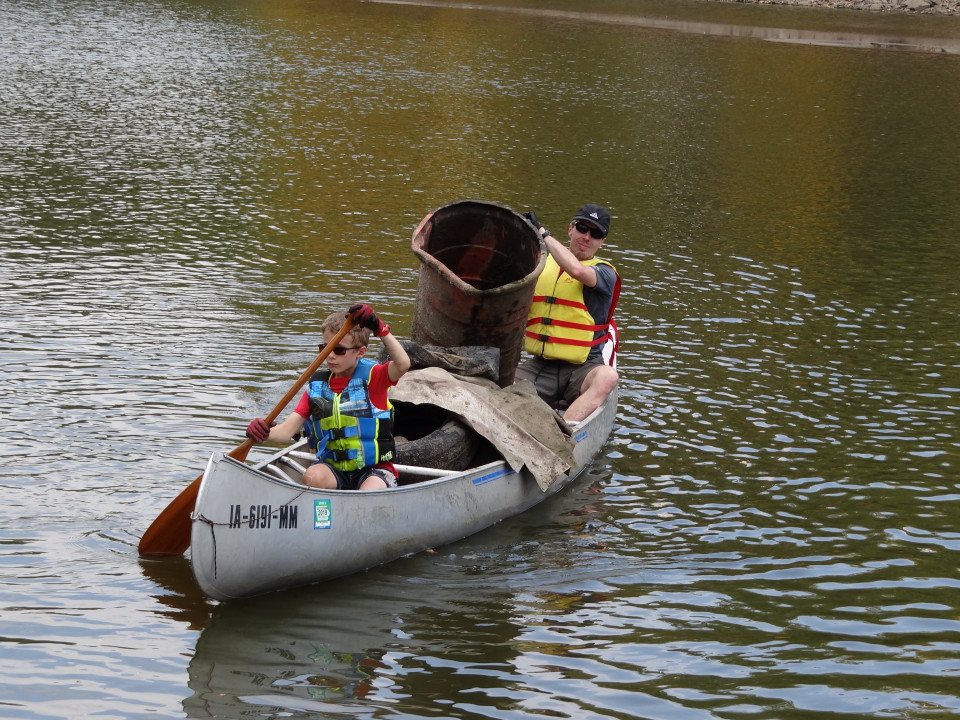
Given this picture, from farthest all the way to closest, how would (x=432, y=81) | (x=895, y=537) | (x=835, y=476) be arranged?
(x=432, y=81), (x=835, y=476), (x=895, y=537)

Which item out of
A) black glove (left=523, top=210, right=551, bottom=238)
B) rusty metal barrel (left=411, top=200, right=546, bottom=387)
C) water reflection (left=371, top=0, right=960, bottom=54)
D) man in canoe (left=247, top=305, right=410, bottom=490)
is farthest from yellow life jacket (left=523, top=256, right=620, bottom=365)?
water reflection (left=371, top=0, right=960, bottom=54)

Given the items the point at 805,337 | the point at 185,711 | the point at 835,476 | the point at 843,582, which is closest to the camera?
the point at 185,711

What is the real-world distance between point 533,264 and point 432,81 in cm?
2044

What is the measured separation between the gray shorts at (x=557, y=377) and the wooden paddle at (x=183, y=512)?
10.2ft

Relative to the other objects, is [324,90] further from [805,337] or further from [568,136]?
[805,337]

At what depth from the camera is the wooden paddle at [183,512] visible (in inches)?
290

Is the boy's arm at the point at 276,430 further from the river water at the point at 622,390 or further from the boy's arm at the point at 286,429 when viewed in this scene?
the river water at the point at 622,390

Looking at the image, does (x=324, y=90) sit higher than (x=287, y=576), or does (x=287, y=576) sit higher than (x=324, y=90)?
(x=324, y=90)

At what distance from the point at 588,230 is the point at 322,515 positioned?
365 cm

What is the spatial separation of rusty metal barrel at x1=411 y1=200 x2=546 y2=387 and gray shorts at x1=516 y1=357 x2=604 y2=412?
1.18 ft

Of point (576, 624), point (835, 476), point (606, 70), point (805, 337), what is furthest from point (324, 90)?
point (576, 624)

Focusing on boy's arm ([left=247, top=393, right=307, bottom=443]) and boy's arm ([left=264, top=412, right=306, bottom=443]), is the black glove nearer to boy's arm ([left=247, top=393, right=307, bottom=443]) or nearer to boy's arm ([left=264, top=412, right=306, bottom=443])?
boy's arm ([left=247, top=393, right=307, bottom=443])

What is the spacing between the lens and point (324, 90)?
91.0ft

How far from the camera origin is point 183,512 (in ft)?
24.6
